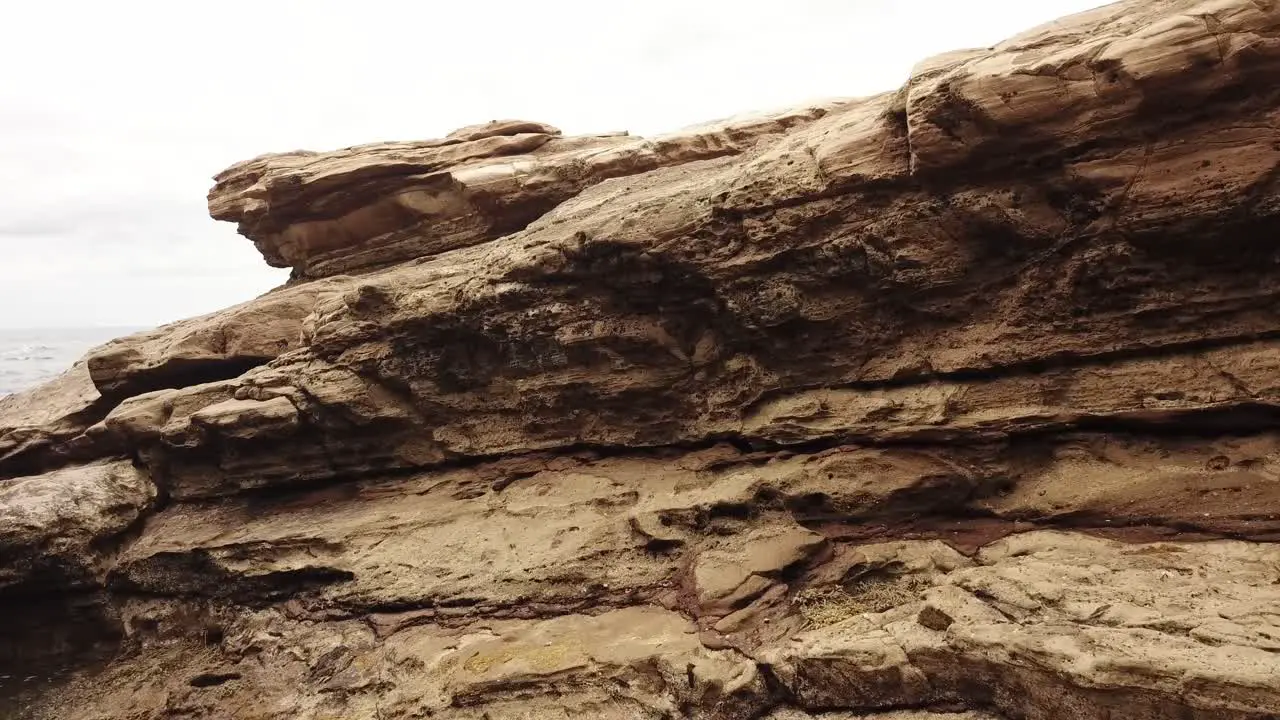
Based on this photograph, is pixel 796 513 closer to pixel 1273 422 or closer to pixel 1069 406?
pixel 1069 406

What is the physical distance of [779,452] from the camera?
1262 centimetres

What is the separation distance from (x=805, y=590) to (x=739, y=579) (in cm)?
93

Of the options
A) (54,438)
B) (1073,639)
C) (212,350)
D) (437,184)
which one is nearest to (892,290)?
(1073,639)

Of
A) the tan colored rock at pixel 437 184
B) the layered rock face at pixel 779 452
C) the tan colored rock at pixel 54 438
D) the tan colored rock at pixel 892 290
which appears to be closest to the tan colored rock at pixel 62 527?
the layered rock face at pixel 779 452

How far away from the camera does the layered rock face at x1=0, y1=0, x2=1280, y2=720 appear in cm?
919

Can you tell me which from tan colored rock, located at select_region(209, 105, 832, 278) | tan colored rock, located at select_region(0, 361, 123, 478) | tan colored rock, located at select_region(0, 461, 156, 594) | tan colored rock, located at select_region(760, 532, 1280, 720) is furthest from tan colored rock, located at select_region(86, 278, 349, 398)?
tan colored rock, located at select_region(760, 532, 1280, 720)

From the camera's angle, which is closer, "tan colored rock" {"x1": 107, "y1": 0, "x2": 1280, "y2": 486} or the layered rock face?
Answer: the layered rock face

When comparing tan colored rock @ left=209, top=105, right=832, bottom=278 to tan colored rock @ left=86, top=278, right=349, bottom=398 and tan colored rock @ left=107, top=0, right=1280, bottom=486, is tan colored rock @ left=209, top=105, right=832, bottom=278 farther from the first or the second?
tan colored rock @ left=86, top=278, right=349, bottom=398

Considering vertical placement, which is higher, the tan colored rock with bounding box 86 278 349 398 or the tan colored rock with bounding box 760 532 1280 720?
the tan colored rock with bounding box 86 278 349 398

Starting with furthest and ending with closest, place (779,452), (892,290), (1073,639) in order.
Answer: (779,452) → (892,290) → (1073,639)

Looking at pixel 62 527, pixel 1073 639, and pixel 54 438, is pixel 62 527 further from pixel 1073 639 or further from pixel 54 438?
pixel 1073 639

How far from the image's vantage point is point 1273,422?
384 inches

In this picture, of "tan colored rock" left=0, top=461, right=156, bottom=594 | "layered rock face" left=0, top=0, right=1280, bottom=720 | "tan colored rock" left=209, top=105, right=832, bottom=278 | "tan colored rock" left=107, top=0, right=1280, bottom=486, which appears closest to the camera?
"layered rock face" left=0, top=0, right=1280, bottom=720

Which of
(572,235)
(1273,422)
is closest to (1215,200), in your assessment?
(1273,422)
